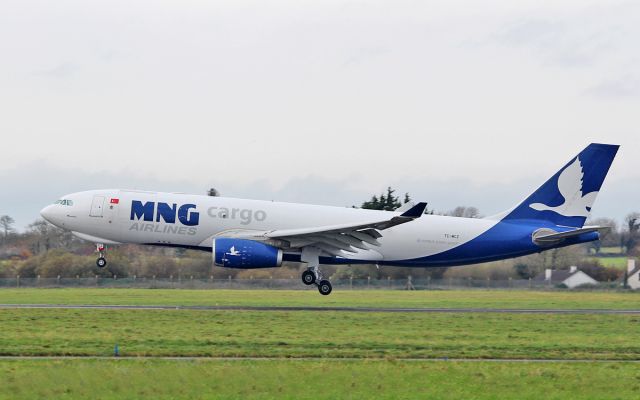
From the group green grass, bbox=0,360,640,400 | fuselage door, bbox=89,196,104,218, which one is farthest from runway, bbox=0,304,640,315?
green grass, bbox=0,360,640,400

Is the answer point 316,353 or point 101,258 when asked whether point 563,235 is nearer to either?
point 101,258

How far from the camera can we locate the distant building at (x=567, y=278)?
64.6 metres

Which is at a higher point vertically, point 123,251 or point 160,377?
point 123,251

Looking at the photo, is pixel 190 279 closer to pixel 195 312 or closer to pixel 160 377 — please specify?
pixel 195 312

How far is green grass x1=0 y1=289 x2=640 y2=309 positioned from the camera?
4203 centimetres

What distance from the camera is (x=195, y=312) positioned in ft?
112

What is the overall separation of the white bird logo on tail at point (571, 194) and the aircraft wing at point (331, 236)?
8343mm

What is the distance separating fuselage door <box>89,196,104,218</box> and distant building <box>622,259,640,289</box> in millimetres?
37022

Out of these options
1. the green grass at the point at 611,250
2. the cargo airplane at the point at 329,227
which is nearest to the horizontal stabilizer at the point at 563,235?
the cargo airplane at the point at 329,227

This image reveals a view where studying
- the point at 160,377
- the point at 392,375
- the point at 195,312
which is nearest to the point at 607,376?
the point at 392,375

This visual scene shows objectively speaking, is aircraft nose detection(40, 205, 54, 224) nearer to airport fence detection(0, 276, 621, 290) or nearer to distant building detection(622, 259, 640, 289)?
airport fence detection(0, 276, 621, 290)

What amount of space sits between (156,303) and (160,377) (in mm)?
22939

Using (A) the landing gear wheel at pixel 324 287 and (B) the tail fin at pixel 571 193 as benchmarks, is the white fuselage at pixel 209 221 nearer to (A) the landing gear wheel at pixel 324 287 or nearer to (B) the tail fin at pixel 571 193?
(A) the landing gear wheel at pixel 324 287

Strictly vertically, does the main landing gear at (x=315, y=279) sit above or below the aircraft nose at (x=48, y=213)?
below
